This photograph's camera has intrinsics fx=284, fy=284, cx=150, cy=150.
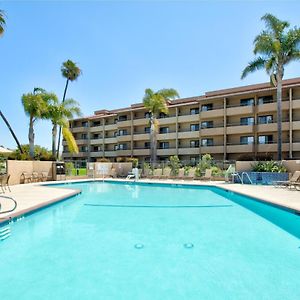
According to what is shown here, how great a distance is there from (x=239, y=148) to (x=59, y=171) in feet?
69.6

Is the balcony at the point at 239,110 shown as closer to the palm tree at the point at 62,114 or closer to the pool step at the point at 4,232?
the palm tree at the point at 62,114

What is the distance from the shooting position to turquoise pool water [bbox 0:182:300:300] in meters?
4.58

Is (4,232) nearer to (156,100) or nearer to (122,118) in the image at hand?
(156,100)

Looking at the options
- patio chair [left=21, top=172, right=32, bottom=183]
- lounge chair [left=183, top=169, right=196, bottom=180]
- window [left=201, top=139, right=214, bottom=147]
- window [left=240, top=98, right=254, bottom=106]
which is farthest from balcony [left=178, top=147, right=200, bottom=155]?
patio chair [left=21, top=172, right=32, bottom=183]

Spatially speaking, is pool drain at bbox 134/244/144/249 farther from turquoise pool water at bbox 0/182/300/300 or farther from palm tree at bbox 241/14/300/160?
palm tree at bbox 241/14/300/160

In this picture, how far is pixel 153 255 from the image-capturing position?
6207 mm

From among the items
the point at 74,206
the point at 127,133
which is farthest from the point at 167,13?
the point at 127,133

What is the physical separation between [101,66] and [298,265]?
24.3 m

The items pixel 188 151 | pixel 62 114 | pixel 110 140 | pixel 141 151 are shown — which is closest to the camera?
pixel 62 114

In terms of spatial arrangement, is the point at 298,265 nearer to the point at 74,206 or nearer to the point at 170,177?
the point at 74,206

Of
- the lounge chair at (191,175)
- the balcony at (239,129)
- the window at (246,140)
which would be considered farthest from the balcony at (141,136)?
the lounge chair at (191,175)

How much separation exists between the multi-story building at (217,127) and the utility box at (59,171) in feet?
53.0

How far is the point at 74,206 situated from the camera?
1223 cm

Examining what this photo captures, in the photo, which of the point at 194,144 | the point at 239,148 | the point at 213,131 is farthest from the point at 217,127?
the point at 194,144
